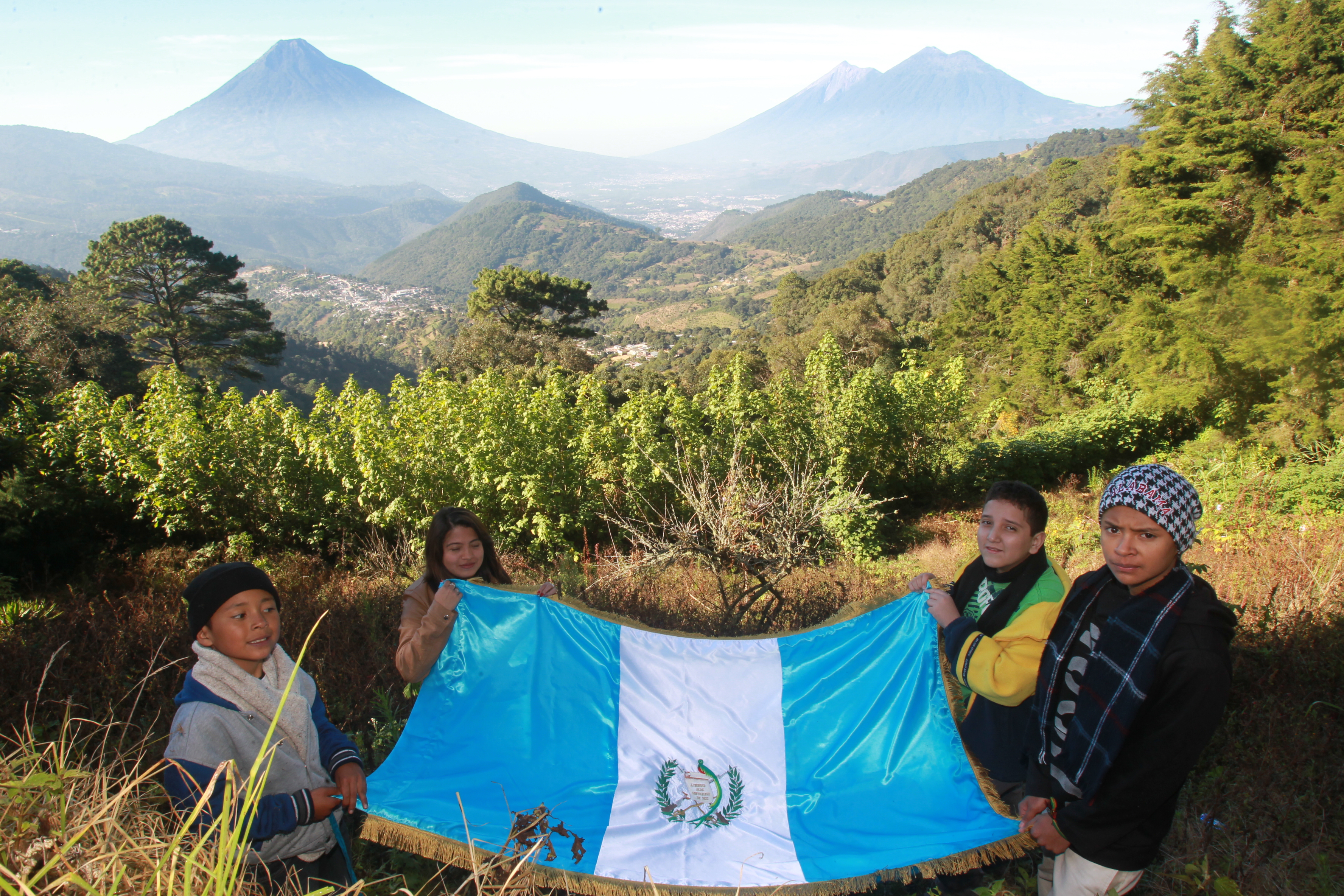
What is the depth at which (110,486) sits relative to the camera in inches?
411

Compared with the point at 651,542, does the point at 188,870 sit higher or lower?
higher

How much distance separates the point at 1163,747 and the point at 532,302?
3796 cm

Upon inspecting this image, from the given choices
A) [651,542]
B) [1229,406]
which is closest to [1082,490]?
[1229,406]

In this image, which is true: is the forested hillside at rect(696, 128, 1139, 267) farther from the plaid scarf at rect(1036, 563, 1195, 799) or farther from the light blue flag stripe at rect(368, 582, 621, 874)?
the plaid scarf at rect(1036, 563, 1195, 799)

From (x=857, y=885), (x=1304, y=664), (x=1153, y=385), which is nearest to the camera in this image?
(x=857, y=885)

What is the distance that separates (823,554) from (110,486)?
443 inches

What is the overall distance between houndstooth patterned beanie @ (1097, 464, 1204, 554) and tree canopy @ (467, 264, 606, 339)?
36.2m

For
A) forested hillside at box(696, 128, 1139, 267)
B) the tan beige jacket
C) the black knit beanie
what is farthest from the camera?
forested hillside at box(696, 128, 1139, 267)

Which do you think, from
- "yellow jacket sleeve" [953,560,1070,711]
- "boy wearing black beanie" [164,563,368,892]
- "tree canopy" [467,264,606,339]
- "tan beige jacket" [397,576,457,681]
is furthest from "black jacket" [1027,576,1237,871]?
"tree canopy" [467,264,606,339]

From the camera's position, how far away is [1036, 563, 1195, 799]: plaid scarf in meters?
1.86

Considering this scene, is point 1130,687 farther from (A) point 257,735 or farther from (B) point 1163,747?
(A) point 257,735

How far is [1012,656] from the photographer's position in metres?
2.28

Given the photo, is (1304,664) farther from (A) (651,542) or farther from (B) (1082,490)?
(B) (1082,490)

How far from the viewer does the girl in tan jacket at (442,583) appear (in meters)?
3.01
